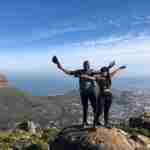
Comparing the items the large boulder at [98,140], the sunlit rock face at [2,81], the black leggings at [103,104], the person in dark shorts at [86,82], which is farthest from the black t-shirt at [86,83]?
the sunlit rock face at [2,81]

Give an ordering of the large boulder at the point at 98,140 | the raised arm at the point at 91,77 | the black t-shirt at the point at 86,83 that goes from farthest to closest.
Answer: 1. the black t-shirt at the point at 86,83
2. the raised arm at the point at 91,77
3. the large boulder at the point at 98,140

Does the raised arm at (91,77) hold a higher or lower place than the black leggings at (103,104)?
higher

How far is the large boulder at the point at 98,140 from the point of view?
55.0 feet

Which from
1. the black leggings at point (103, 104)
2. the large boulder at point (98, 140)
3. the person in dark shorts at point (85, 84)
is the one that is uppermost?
the person in dark shorts at point (85, 84)

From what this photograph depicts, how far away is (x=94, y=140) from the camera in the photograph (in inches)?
667

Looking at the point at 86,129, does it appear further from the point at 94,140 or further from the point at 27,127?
the point at 27,127

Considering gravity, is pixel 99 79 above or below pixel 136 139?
above

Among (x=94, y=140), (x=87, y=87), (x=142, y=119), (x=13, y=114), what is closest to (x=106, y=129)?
(x=94, y=140)

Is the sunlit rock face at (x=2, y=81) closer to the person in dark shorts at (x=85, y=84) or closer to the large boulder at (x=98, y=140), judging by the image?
the large boulder at (x=98, y=140)

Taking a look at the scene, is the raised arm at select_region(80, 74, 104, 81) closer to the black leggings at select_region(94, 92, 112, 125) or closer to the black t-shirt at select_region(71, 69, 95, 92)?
the black t-shirt at select_region(71, 69, 95, 92)

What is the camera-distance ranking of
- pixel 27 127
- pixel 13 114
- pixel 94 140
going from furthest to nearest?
pixel 13 114
pixel 27 127
pixel 94 140

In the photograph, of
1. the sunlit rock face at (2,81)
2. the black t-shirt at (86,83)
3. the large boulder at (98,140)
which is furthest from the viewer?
the sunlit rock face at (2,81)

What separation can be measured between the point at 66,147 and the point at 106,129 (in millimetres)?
1914

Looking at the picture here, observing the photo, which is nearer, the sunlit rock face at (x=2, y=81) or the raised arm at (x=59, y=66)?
the raised arm at (x=59, y=66)
